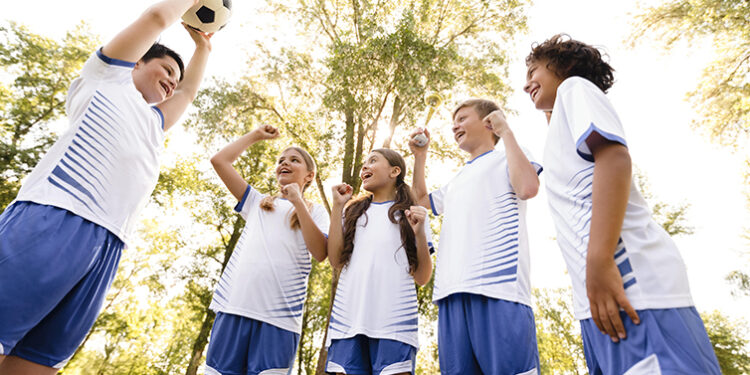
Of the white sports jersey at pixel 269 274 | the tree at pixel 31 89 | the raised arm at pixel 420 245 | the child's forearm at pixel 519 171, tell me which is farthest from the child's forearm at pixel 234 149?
the tree at pixel 31 89

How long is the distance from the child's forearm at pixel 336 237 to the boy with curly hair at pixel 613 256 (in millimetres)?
1780

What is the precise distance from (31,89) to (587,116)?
17.9 m

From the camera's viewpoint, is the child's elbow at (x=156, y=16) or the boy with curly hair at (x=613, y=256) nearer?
the boy with curly hair at (x=613, y=256)

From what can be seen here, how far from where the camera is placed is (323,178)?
10773 mm

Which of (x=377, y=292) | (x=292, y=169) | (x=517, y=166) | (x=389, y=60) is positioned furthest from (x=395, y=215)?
(x=389, y=60)

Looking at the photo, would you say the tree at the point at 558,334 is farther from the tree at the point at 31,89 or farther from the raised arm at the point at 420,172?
the tree at the point at 31,89

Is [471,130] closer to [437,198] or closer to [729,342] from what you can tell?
[437,198]

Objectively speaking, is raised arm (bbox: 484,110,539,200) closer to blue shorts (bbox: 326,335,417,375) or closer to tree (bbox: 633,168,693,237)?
blue shorts (bbox: 326,335,417,375)

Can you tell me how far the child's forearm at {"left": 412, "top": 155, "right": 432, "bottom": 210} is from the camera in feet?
11.4

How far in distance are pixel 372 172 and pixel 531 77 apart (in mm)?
1685

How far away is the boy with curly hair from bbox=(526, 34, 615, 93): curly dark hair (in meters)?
0.38

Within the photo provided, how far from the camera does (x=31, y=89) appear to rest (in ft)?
44.2

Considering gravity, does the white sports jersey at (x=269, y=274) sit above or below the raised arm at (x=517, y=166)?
below

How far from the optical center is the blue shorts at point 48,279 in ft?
4.73
